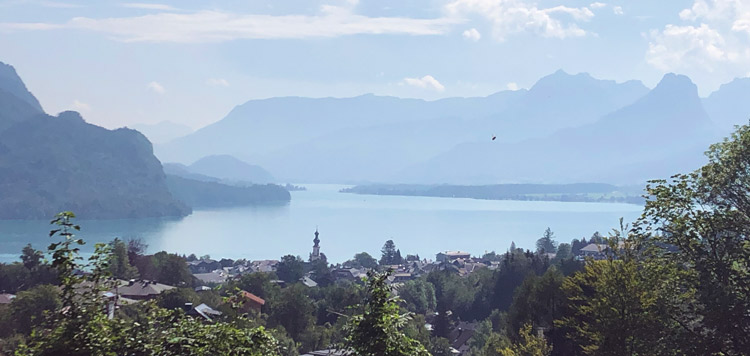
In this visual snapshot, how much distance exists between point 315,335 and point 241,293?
973 inches

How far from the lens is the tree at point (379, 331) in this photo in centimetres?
627

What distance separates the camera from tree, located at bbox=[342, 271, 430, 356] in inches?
247

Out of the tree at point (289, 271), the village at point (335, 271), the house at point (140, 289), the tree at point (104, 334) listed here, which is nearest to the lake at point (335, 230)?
the village at point (335, 271)

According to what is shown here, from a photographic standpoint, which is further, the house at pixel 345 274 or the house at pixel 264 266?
the house at pixel 264 266

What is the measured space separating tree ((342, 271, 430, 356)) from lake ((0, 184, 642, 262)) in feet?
272

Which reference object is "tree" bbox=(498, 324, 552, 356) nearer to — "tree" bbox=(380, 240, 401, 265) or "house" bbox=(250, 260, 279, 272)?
"house" bbox=(250, 260, 279, 272)

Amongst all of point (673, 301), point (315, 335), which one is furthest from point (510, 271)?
point (673, 301)

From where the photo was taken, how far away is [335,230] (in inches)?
5207

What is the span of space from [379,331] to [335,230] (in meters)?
126

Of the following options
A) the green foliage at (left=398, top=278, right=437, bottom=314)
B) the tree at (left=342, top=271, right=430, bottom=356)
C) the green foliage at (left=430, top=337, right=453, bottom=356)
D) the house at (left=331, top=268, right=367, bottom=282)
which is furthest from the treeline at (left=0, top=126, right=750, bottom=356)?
the house at (left=331, top=268, right=367, bottom=282)

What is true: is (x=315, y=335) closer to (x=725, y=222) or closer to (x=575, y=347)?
(x=575, y=347)

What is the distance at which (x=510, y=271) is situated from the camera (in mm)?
48219

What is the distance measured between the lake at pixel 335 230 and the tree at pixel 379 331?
272ft

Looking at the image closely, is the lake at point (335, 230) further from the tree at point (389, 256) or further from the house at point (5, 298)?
the house at point (5, 298)
